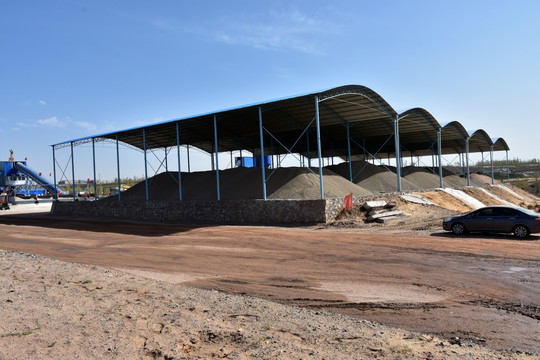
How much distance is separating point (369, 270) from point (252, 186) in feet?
63.1

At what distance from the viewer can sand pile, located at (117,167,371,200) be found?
2648 cm

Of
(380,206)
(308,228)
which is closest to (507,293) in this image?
(308,228)

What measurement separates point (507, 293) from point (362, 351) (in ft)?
15.9

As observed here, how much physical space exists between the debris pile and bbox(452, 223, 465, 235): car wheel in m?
4.70

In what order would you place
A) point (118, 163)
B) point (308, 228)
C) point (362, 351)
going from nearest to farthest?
1. point (362, 351)
2. point (308, 228)
3. point (118, 163)

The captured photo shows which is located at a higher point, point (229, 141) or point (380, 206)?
point (229, 141)

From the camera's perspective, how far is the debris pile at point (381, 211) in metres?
22.1

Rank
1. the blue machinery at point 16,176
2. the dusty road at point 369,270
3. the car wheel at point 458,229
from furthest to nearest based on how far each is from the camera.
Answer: the blue machinery at point 16,176, the car wheel at point 458,229, the dusty road at point 369,270

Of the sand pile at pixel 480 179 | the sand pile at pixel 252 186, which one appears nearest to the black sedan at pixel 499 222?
the sand pile at pixel 252 186

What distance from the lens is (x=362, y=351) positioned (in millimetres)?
5309

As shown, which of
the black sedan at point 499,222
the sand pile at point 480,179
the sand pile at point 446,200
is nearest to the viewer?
the black sedan at point 499,222

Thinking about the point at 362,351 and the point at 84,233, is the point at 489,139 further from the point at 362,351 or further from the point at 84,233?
the point at 362,351

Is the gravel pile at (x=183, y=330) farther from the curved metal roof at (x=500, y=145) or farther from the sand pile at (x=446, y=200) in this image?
the curved metal roof at (x=500, y=145)

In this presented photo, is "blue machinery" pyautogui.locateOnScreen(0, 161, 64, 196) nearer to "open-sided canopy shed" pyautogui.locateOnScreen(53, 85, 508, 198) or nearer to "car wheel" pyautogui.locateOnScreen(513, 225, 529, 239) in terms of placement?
"open-sided canopy shed" pyautogui.locateOnScreen(53, 85, 508, 198)
